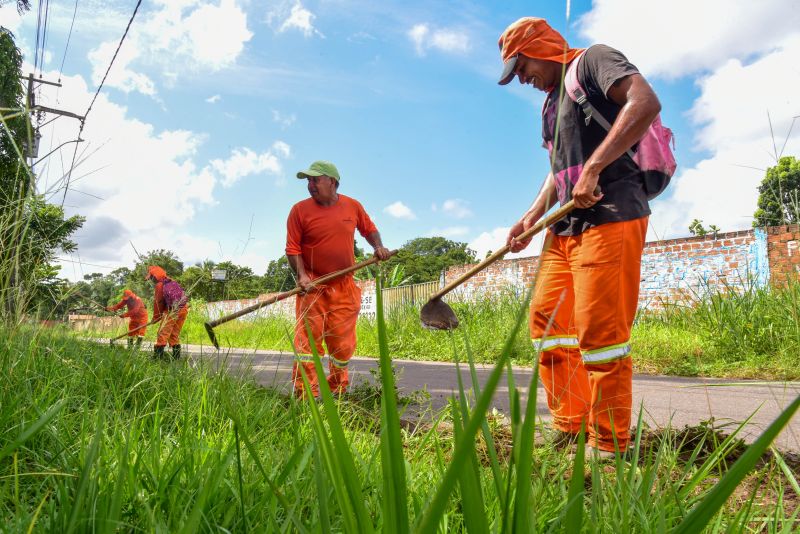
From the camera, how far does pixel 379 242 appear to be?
503 cm

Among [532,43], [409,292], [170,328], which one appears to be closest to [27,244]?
[170,328]

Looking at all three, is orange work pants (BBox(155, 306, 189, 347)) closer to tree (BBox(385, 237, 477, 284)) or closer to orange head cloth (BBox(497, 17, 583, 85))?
orange head cloth (BBox(497, 17, 583, 85))

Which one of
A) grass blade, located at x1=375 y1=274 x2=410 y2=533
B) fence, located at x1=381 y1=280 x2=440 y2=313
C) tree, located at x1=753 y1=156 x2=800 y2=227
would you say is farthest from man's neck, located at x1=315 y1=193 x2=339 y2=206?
fence, located at x1=381 y1=280 x2=440 y2=313

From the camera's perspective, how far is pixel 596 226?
238 cm

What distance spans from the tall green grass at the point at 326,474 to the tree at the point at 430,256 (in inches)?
1987

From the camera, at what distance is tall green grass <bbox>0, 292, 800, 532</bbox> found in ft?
1.79

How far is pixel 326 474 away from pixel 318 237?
335cm

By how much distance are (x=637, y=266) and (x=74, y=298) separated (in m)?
3.92

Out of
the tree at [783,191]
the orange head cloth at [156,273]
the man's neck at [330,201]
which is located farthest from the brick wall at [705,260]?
the tree at [783,191]

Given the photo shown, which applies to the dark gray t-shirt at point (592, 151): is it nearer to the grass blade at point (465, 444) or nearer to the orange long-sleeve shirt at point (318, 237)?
the grass blade at point (465, 444)

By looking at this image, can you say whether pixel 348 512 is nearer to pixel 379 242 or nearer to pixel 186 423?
pixel 186 423

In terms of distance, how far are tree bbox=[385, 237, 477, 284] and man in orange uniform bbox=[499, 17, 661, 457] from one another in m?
50.1

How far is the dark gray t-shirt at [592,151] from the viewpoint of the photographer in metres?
2.34

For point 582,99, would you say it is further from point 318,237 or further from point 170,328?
point 170,328
